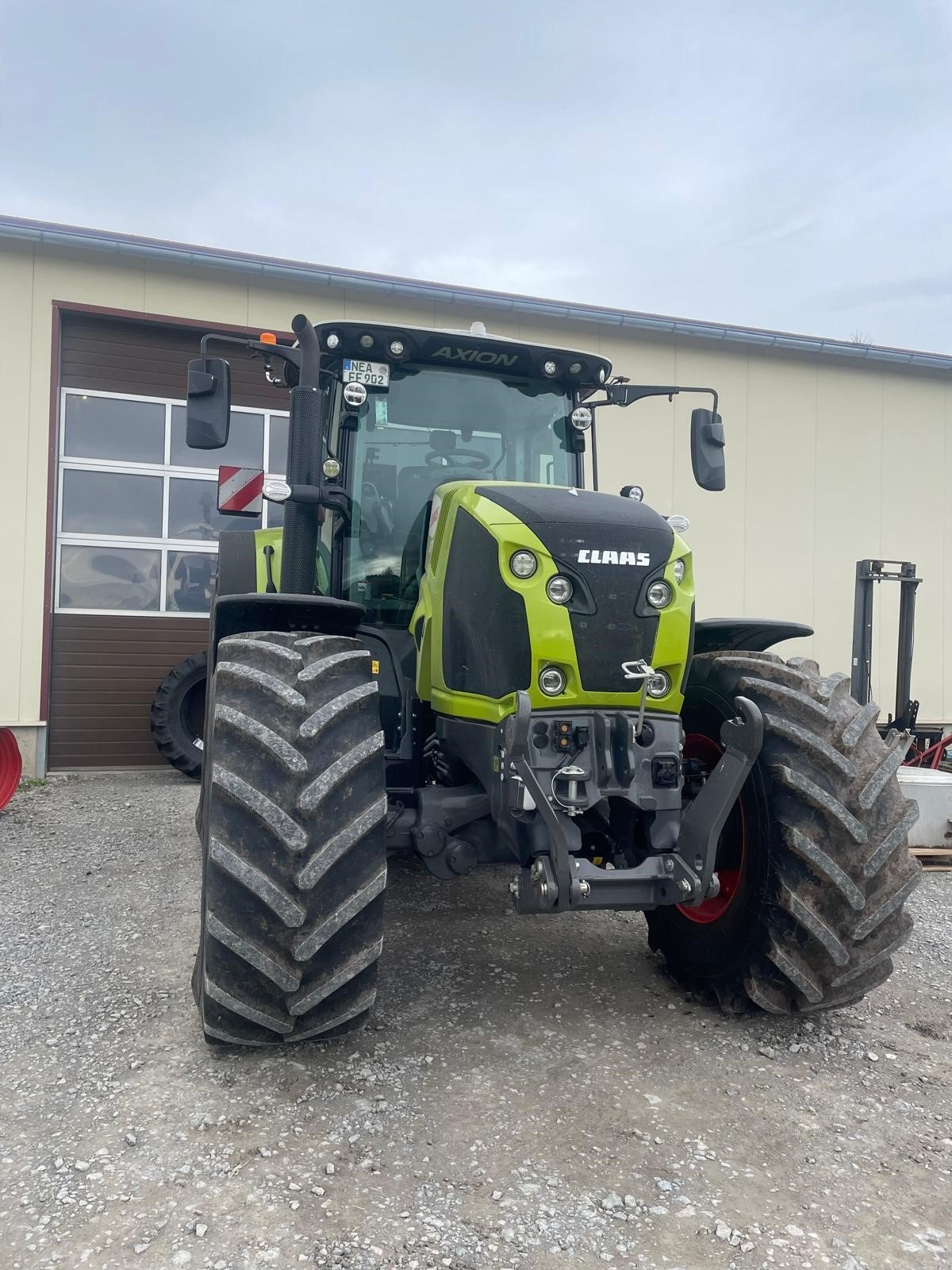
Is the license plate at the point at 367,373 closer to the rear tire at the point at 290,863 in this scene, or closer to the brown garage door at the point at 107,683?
the rear tire at the point at 290,863

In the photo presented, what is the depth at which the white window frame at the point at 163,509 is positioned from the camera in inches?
326

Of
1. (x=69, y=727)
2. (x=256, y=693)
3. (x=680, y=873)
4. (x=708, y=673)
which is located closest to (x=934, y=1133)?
(x=680, y=873)

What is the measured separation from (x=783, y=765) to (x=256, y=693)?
1.71 meters

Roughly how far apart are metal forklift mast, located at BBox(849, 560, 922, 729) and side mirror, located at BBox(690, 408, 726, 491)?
4.95 m

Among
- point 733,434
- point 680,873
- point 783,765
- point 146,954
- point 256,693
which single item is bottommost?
point 146,954

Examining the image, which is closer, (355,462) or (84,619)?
(355,462)

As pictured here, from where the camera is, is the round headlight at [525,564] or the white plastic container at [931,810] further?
the white plastic container at [931,810]

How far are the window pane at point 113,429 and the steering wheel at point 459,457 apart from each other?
5486mm

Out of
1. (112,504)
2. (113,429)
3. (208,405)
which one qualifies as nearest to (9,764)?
(112,504)

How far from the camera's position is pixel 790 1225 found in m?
2.10

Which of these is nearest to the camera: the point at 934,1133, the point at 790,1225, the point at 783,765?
the point at 790,1225

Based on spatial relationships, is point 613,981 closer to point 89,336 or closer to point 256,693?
point 256,693

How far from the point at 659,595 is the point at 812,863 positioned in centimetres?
97

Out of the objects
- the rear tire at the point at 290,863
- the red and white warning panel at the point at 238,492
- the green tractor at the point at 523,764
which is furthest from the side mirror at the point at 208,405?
the red and white warning panel at the point at 238,492
